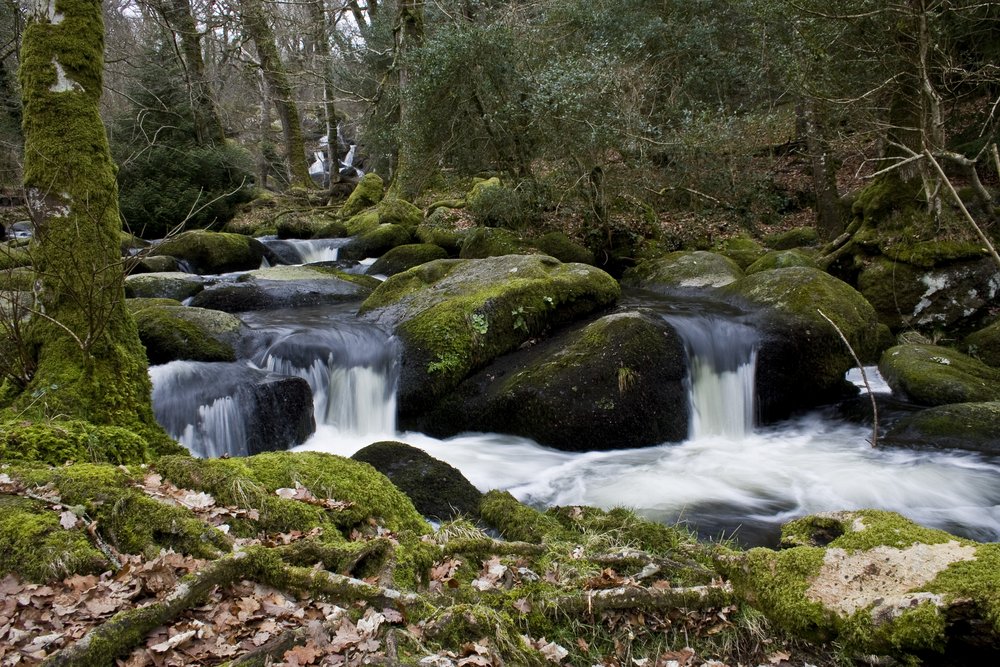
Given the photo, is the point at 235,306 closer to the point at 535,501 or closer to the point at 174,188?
the point at 535,501

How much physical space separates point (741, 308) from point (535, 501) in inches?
208

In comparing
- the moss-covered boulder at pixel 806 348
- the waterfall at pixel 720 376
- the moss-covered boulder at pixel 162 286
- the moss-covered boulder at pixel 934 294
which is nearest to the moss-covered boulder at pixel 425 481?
the waterfall at pixel 720 376

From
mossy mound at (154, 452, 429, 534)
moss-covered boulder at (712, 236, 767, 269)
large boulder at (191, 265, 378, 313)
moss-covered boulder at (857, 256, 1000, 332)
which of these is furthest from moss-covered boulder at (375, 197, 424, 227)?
mossy mound at (154, 452, 429, 534)

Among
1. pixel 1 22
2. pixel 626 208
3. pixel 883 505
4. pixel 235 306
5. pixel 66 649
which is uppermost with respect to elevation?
pixel 1 22

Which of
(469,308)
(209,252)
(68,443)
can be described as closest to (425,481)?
(68,443)

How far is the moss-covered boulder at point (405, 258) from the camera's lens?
13977 mm

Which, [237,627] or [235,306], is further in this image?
[235,306]

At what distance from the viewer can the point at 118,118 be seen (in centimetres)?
1836

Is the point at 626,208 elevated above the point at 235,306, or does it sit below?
above

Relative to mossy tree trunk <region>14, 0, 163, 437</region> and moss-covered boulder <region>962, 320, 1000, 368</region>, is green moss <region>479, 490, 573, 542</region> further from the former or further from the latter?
moss-covered boulder <region>962, 320, 1000, 368</region>

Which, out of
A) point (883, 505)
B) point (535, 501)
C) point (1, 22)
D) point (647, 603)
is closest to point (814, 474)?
point (883, 505)

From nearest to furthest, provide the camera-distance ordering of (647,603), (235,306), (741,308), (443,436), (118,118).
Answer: (647,603)
(443,436)
(741,308)
(235,306)
(118,118)

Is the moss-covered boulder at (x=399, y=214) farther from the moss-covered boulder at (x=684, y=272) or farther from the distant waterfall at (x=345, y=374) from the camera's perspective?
the distant waterfall at (x=345, y=374)

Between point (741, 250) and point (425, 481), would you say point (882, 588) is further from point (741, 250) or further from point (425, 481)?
point (741, 250)
